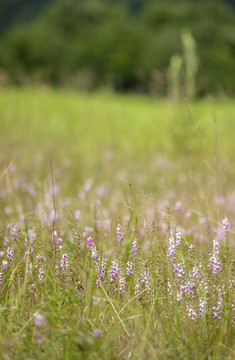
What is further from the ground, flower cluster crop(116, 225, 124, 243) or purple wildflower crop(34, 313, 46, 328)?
flower cluster crop(116, 225, 124, 243)

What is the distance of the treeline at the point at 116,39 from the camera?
3593cm

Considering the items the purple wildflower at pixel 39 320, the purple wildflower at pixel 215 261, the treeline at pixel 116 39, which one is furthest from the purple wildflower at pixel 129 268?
the treeline at pixel 116 39

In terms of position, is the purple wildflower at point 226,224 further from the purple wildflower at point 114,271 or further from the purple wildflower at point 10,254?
the purple wildflower at point 10,254

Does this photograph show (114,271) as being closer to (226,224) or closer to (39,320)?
(39,320)

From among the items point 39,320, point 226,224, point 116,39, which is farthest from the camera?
point 116,39

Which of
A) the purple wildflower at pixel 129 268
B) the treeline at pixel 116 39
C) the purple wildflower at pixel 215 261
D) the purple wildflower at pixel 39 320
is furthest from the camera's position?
the treeline at pixel 116 39

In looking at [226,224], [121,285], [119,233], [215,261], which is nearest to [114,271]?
[121,285]

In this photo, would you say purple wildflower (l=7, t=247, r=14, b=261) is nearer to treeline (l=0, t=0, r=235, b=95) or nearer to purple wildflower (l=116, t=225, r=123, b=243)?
purple wildflower (l=116, t=225, r=123, b=243)

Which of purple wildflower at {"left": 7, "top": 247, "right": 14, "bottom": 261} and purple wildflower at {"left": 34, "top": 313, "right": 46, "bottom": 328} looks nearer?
purple wildflower at {"left": 34, "top": 313, "right": 46, "bottom": 328}

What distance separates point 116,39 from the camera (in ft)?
157

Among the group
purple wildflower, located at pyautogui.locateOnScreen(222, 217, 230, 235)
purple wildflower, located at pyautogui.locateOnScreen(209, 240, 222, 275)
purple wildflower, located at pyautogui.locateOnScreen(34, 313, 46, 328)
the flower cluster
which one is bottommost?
purple wildflower, located at pyautogui.locateOnScreen(34, 313, 46, 328)

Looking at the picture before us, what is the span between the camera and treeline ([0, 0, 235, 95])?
118ft

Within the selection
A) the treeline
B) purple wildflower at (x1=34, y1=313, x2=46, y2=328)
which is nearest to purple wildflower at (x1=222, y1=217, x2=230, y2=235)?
purple wildflower at (x1=34, y1=313, x2=46, y2=328)

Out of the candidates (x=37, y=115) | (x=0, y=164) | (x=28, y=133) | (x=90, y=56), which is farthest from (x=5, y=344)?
(x=90, y=56)
